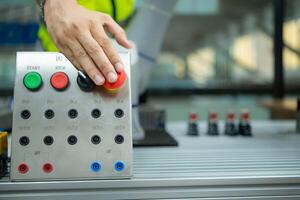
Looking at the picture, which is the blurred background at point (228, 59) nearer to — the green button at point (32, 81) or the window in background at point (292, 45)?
the window in background at point (292, 45)

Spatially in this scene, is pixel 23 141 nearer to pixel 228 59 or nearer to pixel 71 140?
pixel 71 140

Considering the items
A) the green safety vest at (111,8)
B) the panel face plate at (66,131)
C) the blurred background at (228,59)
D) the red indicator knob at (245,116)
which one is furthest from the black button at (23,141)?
the blurred background at (228,59)

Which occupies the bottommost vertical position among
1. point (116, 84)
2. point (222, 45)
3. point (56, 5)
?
point (116, 84)

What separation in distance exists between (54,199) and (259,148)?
1.37 feet

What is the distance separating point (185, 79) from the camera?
2.93 m

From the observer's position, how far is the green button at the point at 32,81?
0.59 metres

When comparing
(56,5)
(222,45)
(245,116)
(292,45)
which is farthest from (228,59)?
(56,5)

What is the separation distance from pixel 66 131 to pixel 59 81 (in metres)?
0.07

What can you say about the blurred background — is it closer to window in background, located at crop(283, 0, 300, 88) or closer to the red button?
window in background, located at crop(283, 0, 300, 88)

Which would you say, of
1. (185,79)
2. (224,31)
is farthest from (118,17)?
(224,31)

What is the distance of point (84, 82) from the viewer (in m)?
0.59

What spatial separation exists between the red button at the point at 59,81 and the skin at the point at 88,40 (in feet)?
0.08

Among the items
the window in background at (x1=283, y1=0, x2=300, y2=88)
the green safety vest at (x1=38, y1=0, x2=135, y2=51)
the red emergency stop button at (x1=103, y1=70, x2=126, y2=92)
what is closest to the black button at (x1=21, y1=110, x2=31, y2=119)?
the red emergency stop button at (x1=103, y1=70, x2=126, y2=92)

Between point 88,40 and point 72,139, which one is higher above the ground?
point 88,40
